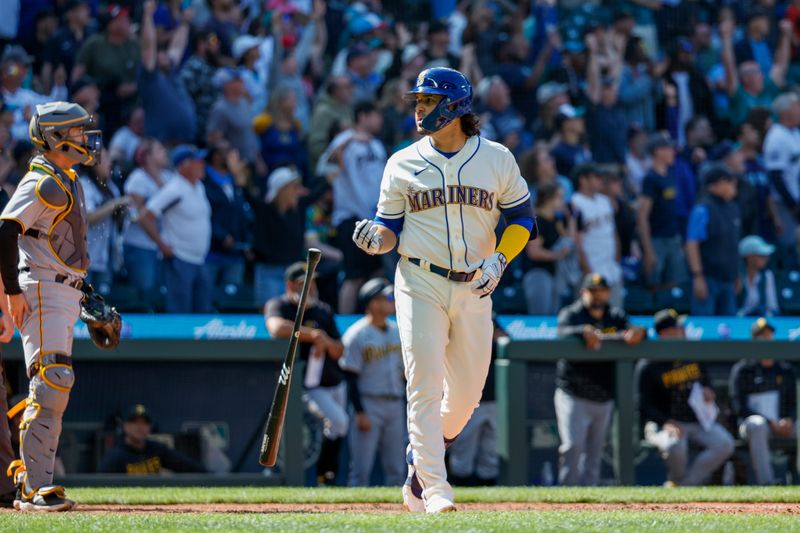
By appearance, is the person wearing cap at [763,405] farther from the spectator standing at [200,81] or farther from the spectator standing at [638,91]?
the spectator standing at [200,81]

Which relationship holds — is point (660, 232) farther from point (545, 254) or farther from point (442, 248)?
point (442, 248)

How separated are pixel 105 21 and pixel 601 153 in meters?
5.25

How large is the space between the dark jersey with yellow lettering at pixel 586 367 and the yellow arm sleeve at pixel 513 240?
3.71 metres

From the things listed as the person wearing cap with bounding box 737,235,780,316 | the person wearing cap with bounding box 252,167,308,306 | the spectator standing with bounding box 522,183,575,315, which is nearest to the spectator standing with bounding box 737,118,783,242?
the person wearing cap with bounding box 737,235,780,316

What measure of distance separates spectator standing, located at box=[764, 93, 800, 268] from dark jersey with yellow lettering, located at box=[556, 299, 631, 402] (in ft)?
14.9

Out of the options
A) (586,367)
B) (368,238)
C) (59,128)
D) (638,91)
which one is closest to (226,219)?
(586,367)

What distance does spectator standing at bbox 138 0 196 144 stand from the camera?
1191cm

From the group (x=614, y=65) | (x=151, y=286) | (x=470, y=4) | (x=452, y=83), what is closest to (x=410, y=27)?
(x=470, y=4)

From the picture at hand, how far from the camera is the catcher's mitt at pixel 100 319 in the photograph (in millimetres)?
6273

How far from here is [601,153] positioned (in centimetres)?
1374

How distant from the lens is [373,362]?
990 centimetres

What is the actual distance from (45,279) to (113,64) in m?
6.44

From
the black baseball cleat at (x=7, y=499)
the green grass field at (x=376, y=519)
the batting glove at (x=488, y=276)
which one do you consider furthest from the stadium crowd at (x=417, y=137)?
the batting glove at (x=488, y=276)

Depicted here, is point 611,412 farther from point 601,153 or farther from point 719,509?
point 601,153
